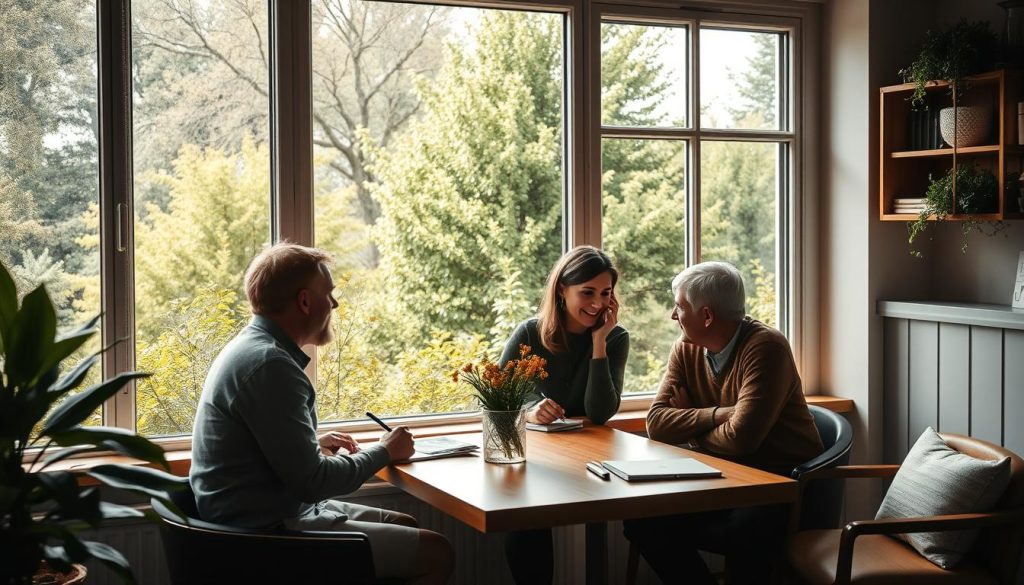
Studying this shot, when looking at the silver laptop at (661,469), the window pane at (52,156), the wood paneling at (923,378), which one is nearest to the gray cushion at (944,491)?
the silver laptop at (661,469)

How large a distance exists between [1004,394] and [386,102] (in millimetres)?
2432

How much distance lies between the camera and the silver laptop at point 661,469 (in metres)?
2.79

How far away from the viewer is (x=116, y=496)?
11.5ft

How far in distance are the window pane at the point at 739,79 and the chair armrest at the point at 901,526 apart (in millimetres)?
2074

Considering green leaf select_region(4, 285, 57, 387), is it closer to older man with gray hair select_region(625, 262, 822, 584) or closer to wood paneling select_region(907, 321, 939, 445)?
older man with gray hair select_region(625, 262, 822, 584)

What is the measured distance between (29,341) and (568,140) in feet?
8.46

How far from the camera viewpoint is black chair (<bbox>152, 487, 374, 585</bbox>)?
98.7 inches

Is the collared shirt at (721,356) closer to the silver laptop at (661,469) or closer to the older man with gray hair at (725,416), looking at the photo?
the older man with gray hair at (725,416)

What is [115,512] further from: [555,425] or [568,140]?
[568,140]

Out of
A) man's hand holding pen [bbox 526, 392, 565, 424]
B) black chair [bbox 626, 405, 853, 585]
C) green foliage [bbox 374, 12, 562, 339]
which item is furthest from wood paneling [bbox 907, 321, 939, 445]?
man's hand holding pen [bbox 526, 392, 565, 424]

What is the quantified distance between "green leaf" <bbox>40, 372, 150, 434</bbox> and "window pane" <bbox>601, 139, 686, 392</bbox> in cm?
256

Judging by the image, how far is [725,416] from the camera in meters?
3.40

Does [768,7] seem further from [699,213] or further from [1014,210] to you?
[1014,210]

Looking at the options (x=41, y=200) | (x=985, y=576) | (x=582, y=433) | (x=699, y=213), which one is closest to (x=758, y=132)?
(x=699, y=213)
